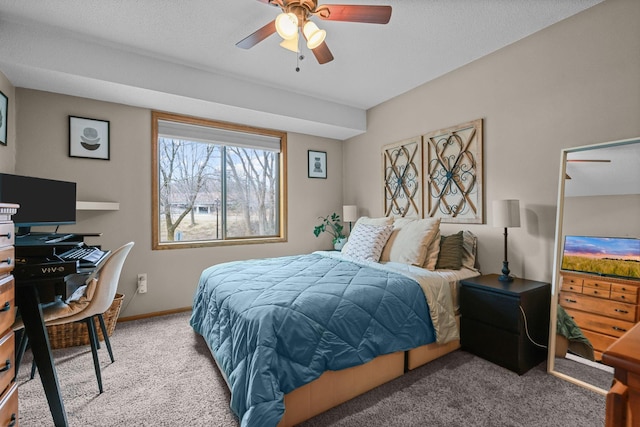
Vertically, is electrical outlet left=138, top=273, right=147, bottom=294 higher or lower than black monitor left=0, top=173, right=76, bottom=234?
lower

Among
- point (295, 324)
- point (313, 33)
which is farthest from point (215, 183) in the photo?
point (295, 324)

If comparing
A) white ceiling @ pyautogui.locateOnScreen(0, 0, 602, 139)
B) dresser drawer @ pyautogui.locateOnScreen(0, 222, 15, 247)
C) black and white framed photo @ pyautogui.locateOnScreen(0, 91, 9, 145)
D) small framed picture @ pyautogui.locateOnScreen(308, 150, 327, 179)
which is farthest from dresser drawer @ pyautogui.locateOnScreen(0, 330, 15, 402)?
small framed picture @ pyautogui.locateOnScreen(308, 150, 327, 179)

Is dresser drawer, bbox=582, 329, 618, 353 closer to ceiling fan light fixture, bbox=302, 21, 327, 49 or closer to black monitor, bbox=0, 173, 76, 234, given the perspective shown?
ceiling fan light fixture, bbox=302, 21, 327, 49

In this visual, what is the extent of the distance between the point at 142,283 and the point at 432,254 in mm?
3039

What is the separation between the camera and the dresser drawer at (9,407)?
118cm

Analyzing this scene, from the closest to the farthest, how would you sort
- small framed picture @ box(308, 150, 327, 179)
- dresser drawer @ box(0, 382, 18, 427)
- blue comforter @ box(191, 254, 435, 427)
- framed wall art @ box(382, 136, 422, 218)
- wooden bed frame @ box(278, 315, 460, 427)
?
dresser drawer @ box(0, 382, 18, 427) → blue comforter @ box(191, 254, 435, 427) → wooden bed frame @ box(278, 315, 460, 427) → framed wall art @ box(382, 136, 422, 218) → small framed picture @ box(308, 150, 327, 179)

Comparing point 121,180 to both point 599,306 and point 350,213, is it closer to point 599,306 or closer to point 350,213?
point 350,213

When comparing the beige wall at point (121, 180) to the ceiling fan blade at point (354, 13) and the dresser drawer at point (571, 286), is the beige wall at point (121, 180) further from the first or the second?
the dresser drawer at point (571, 286)

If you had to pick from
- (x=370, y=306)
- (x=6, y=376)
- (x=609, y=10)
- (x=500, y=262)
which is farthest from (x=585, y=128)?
(x=6, y=376)

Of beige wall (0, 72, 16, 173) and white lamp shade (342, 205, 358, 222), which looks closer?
beige wall (0, 72, 16, 173)

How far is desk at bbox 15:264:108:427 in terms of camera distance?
1.57 m

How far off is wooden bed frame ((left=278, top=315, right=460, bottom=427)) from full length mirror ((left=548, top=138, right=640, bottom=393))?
91cm

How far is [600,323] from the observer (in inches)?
76.0

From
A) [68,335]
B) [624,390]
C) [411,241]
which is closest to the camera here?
[624,390]
